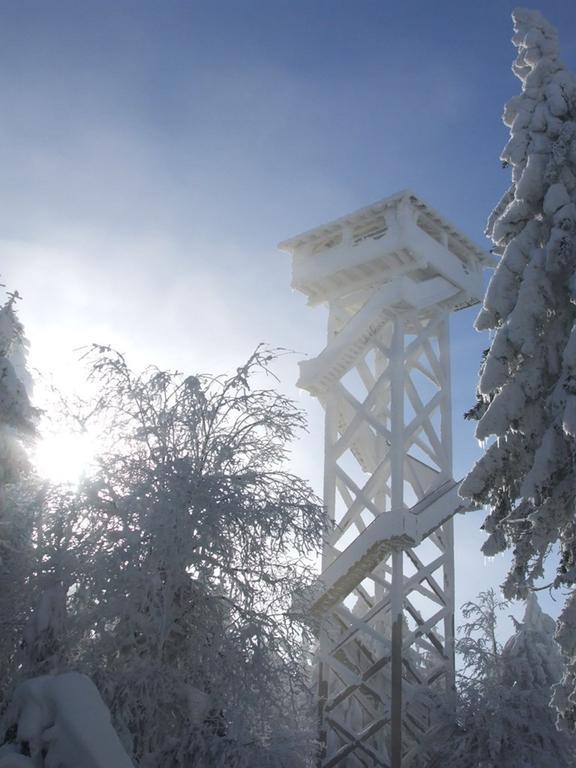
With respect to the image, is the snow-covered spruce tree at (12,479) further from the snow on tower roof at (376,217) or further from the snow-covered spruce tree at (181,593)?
the snow on tower roof at (376,217)

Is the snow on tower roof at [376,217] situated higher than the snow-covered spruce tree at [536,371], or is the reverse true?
the snow on tower roof at [376,217]

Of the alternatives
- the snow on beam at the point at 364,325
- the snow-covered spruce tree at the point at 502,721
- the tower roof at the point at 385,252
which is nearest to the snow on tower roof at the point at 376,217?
the tower roof at the point at 385,252

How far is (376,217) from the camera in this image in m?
28.4

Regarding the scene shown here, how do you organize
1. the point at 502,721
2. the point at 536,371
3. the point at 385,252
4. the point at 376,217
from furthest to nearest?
the point at 376,217 → the point at 385,252 → the point at 502,721 → the point at 536,371

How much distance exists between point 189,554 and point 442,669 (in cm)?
1342

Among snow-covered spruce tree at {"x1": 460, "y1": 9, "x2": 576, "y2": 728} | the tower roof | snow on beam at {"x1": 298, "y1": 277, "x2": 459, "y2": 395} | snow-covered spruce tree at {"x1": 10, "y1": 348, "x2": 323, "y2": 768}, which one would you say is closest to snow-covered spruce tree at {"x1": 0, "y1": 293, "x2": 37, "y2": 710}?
snow-covered spruce tree at {"x1": 10, "y1": 348, "x2": 323, "y2": 768}

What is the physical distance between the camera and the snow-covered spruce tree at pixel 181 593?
13156mm

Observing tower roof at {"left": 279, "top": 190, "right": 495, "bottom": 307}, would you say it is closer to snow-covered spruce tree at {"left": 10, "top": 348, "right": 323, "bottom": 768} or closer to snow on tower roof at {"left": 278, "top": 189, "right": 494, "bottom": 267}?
snow on tower roof at {"left": 278, "top": 189, "right": 494, "bottom": 267}

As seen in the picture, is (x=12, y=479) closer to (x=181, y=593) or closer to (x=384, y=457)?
(x=181, y=593)

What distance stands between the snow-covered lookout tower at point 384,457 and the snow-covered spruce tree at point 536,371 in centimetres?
1112

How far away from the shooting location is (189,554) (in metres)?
14.0

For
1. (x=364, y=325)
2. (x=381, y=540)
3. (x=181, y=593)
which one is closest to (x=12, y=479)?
(x=181, y=593)

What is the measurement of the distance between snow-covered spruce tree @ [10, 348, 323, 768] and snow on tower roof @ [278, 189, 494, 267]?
543 inches

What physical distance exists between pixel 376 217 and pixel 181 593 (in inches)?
678
